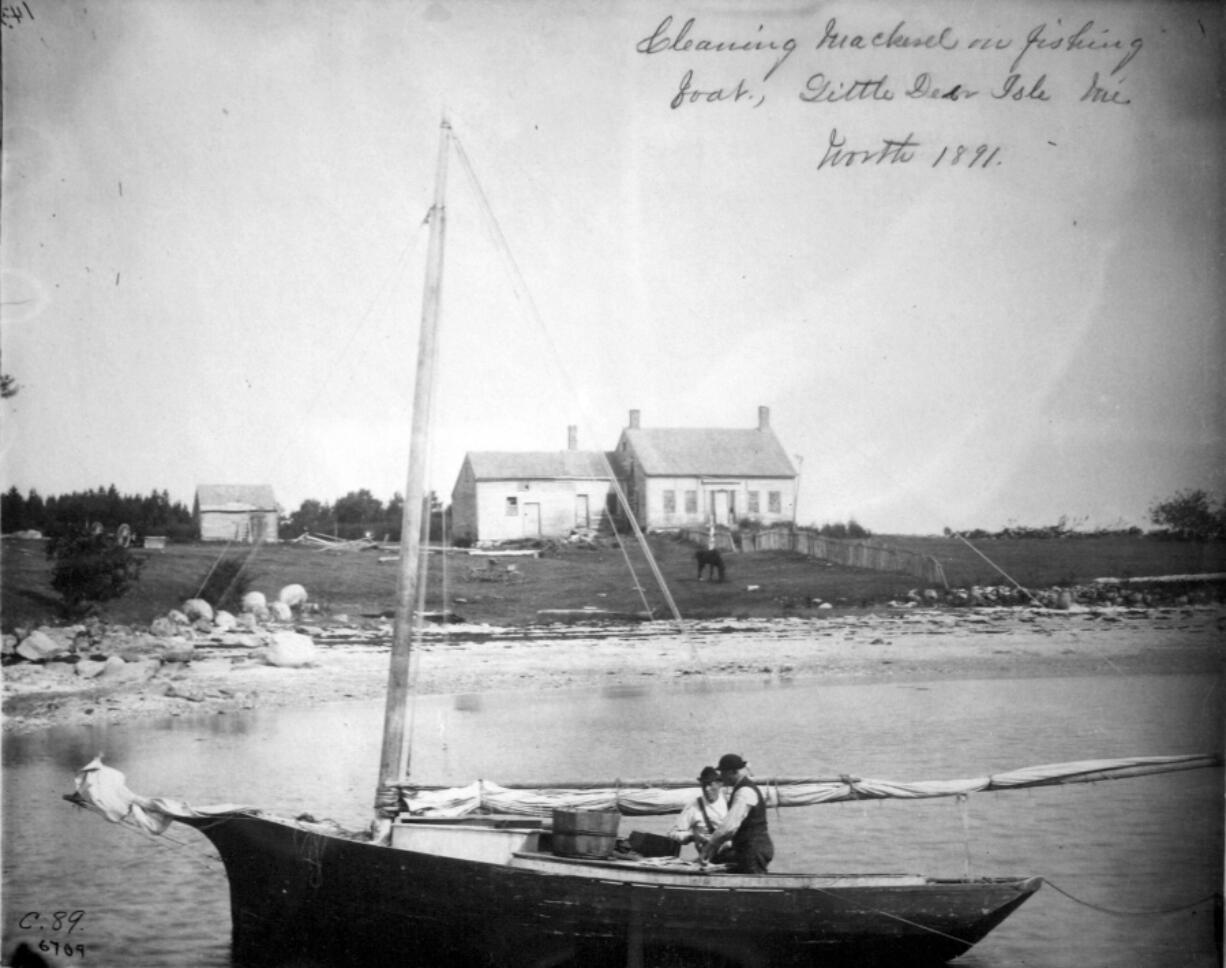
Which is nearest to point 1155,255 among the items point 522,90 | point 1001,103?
point 1001,103

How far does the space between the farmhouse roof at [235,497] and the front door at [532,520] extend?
1.96m

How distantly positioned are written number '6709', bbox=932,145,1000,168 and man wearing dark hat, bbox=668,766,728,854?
14.2 ft

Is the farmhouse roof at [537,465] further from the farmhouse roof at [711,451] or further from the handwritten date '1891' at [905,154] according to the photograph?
the handwritten date '1891' at [905,154]

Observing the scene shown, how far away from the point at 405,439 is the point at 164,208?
7.40ft

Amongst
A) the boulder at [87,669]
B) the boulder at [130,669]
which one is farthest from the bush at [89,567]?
the boulder at [130,669]

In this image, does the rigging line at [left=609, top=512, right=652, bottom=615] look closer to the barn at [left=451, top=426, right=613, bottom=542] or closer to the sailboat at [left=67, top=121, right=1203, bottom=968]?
the barn at [left=451, top=426, right=613, bottom=542]

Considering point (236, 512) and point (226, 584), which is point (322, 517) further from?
point (226, 584)

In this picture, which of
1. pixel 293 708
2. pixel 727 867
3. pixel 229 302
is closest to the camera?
pixel 727 867

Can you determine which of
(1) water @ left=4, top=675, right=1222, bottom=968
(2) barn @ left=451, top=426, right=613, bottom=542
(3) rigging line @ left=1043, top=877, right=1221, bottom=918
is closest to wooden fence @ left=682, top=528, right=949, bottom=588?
(2) barn @ left=451, top=426, right=613, bottom=542

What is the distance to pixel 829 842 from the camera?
8680 mm

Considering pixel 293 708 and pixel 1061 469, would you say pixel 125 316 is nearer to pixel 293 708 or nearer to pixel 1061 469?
pixel 293 708

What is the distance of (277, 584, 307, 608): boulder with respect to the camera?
9375 mm

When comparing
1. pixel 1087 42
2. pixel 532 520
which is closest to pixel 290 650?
pixel 532 520

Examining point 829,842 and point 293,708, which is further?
point 293,708
